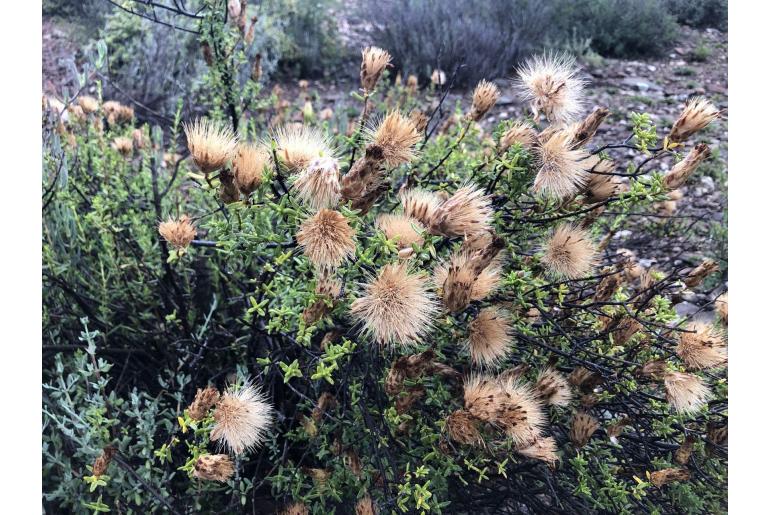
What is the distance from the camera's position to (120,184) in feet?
5.54

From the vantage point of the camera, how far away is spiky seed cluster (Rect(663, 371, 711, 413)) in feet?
3.14

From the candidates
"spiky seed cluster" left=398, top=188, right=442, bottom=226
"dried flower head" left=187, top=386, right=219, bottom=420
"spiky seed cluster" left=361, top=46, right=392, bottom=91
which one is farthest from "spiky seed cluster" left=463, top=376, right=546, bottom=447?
"spiky seed cluster" left=361, top=46, right=392, bottom=91

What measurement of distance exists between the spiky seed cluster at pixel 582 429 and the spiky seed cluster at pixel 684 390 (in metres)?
0.13

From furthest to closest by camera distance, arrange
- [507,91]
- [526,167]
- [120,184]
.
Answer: [507,91] < [120,184] < [526,167]

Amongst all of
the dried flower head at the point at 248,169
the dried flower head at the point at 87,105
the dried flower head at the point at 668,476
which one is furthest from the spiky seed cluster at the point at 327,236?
the dried flower head at the point at 87,105

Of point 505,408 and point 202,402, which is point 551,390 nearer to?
point 505,408

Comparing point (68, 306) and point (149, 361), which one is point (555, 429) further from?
point (68, 306)

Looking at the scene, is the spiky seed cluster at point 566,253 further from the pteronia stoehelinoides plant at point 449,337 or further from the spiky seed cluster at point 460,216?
the spiky seed cluster at point 460,216

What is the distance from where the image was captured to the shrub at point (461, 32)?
3229 mm

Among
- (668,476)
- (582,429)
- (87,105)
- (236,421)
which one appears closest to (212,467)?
(236,421)

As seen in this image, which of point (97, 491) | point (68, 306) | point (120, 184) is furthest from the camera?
point (120, 184)

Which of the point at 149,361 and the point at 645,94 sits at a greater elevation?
the point at 645,94
